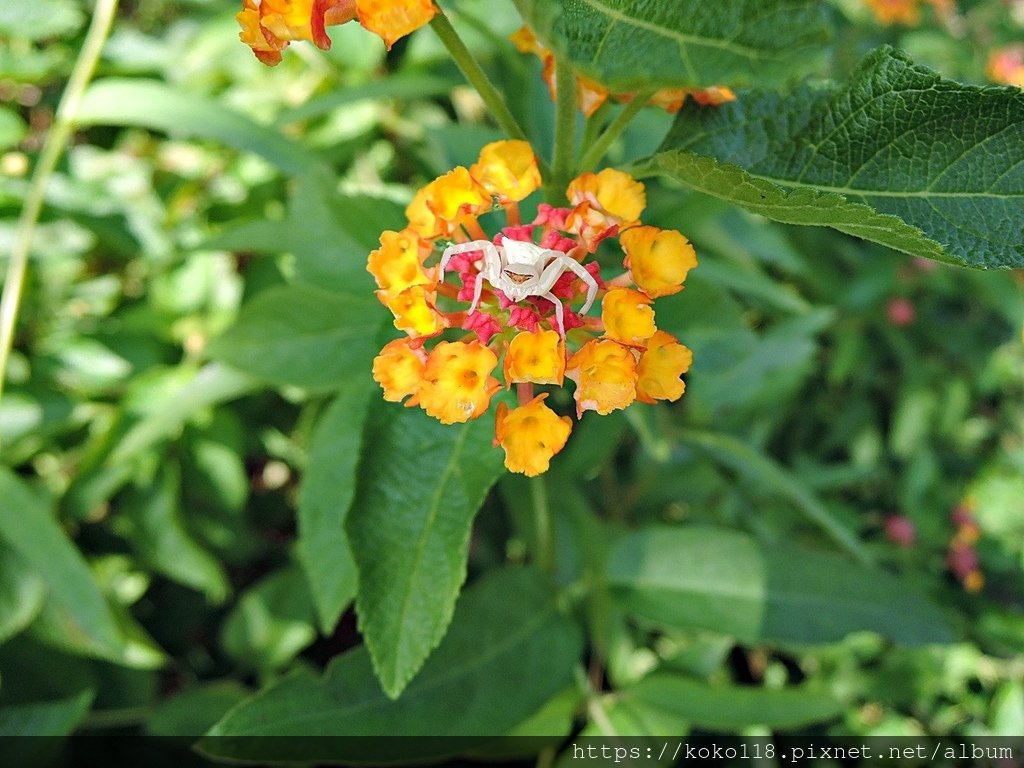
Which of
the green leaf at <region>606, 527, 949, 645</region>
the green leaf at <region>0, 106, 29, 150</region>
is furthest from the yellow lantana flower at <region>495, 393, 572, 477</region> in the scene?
the green leaf at <region>0, 106, 29, 150</region>

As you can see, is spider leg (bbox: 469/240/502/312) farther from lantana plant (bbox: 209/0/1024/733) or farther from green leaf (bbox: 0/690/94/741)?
green leaf (bbox: 0/690/94/741)

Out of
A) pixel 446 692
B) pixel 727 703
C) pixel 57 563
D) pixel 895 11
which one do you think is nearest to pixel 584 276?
pixel 446 692

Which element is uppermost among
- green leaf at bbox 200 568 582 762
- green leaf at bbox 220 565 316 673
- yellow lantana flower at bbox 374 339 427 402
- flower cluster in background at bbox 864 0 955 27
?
yellow lantana flower at bbox 374 339 427 402

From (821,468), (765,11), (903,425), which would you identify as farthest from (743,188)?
(903,425)

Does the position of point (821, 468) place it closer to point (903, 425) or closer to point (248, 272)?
point (903, 425)

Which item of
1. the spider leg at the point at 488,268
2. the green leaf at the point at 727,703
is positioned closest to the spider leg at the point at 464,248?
the spider leg at the point at 488,268

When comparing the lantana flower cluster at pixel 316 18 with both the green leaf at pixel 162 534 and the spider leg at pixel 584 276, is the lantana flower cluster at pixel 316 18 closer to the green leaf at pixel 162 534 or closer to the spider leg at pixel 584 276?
the spider leg at pixel 584 276

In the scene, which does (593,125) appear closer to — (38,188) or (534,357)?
(534,357)
